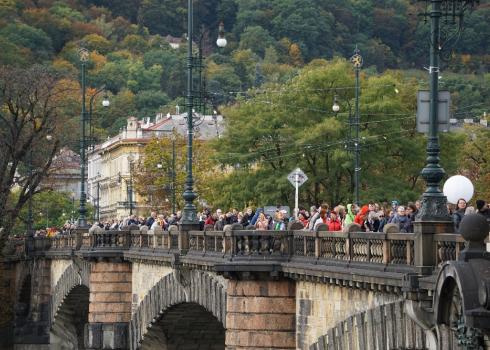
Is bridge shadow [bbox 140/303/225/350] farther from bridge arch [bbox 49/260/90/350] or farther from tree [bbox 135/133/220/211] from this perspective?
tree [bbox 135/133/220/211]

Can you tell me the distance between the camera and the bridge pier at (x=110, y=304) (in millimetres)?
57656

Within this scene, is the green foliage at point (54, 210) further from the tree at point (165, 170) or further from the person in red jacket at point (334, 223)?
the person in red jacket at point (334, 223)

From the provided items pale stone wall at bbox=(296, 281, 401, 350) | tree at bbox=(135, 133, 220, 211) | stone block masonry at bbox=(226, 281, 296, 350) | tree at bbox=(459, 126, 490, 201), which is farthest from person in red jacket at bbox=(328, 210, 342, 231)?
tree at bbox=(135, 133, 220, 211)

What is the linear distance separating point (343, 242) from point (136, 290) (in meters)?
26.1

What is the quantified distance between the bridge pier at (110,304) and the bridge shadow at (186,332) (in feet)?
11.8

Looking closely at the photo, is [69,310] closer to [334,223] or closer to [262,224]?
[262,224]

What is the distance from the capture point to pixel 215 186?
303 feet

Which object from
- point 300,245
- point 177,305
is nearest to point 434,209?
point 300,245

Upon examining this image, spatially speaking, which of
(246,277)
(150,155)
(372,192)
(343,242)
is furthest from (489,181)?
(343,242)

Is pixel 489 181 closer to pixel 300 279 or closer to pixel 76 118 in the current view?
pixel 300 279

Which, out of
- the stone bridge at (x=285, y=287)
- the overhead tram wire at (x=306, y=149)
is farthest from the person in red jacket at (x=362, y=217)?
the overhead tram wire at (x=306, y=149)

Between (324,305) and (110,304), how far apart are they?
1075 inches

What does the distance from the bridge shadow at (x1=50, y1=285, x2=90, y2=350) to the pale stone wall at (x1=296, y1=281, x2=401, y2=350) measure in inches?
1599

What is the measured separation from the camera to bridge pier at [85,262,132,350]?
57.7m
